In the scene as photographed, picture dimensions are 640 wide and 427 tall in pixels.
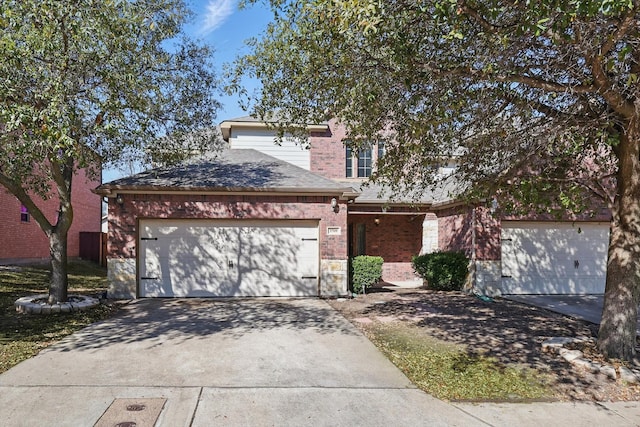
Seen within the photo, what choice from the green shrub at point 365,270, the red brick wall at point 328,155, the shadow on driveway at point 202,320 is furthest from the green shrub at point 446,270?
the red brick wall at point 328,155

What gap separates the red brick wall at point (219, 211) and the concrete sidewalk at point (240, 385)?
3969mm

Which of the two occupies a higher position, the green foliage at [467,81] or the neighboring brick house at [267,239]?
the green foliage at [467,81]

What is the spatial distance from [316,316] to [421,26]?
6.14 metres

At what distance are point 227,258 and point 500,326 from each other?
7.01 metres

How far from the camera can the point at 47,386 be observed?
4.96m

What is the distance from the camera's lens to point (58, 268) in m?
9.51

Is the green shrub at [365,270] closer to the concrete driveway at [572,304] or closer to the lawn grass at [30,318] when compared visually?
the concrete driveway at [572,304]

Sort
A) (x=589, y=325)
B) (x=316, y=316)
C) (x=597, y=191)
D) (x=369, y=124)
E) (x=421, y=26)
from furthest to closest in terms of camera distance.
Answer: (x=316, y=316) → (x=589, y=325) → (x=369, y=124) → (x=597, y=191) → (x=421, y=26)

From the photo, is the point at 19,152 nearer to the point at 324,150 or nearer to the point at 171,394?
the point at 171,394

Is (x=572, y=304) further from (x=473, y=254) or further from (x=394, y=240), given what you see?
(x=394, y=240)

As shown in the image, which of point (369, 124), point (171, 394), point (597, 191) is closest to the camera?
point (171, 394)

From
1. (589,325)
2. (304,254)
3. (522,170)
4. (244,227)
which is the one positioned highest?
(522,170)

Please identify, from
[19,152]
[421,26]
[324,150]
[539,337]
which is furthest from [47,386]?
[324,150]

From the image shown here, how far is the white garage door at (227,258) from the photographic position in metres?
11.6
